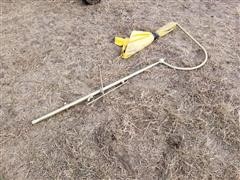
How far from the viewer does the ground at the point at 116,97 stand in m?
1.90

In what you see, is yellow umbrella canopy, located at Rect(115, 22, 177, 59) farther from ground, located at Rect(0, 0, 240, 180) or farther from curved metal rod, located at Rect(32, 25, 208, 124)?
curved metal rod, located at Rect(32, 25, 208, 124)

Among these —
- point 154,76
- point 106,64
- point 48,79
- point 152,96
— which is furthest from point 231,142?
point 48,79

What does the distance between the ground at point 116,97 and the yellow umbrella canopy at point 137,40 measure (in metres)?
0.07

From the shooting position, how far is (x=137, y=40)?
2.78 m

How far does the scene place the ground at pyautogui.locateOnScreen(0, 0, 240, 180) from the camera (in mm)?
1899

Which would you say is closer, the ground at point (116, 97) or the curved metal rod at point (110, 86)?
the ground at point (116, 97)

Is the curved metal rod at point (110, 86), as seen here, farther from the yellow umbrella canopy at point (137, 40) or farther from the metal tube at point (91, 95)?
the yellow umbrella canopy at point (137, 40)

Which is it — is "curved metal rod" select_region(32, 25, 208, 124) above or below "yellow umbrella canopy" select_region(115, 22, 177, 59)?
below

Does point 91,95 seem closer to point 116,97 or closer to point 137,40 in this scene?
point 116,97

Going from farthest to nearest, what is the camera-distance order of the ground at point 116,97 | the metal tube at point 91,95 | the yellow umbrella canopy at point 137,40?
the yellow umbrella canopy at point 137,40, the metal tube at point 91,95, the ground at point 116,97

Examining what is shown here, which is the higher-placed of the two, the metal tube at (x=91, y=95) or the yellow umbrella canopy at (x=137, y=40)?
the yellow umbrella canopy at (x=137, y=40)

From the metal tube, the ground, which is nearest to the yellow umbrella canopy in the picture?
the ground

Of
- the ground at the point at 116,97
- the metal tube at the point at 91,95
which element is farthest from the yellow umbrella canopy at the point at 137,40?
the metal tube at the point at 91,95

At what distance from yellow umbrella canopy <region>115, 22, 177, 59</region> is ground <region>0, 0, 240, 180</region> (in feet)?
0.24
